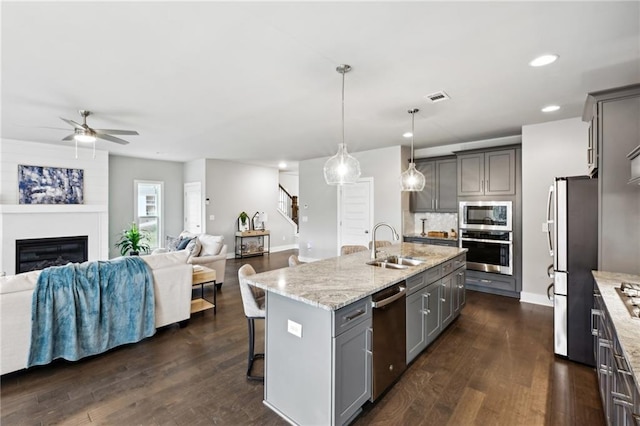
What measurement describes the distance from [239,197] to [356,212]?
387 centimetres

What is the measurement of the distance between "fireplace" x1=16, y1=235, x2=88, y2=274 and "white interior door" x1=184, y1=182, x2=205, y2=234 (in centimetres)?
242

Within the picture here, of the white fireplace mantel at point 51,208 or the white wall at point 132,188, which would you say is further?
the white wall at point 132,188

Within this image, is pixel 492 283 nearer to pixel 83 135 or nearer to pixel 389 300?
pixel 389 300

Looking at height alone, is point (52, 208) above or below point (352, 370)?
above

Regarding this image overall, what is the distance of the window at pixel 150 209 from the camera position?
25.4 ft

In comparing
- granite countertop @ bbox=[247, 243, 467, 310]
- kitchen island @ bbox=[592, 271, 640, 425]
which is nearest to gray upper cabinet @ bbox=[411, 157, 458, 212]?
granite countertop @ bbox=[247, 243, 467, 310]

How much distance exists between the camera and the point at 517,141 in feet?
16.5

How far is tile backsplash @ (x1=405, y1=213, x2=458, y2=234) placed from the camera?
5.71m

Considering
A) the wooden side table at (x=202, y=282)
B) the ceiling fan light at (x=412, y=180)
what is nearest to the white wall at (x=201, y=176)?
the wooden side table at (x=202, y=282)

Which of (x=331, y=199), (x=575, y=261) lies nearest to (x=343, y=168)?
(x=575, y=261)

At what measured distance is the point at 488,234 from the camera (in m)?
4.89

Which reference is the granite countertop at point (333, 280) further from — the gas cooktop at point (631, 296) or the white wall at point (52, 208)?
the white wall at point (52, 208)

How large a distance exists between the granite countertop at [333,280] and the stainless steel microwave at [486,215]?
223 cm

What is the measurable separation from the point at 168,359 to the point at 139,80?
2.79 m
